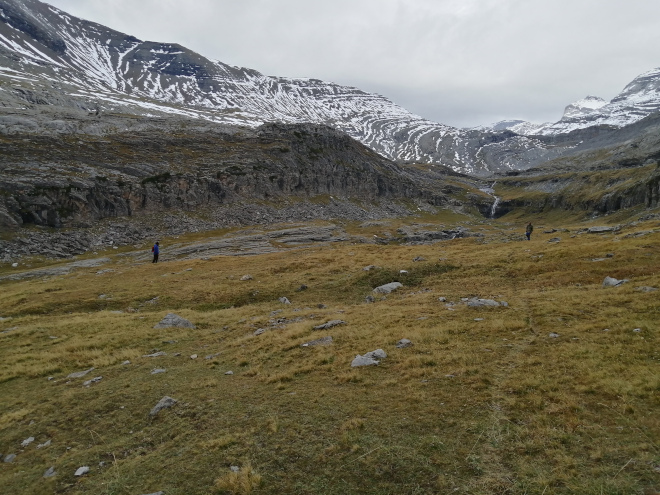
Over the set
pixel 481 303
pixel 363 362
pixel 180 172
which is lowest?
pixel 363 362

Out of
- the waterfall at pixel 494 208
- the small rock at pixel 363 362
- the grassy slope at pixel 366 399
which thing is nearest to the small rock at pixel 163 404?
the grassy slope at pixel 366 399

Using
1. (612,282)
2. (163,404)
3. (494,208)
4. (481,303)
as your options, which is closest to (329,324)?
(481,303)

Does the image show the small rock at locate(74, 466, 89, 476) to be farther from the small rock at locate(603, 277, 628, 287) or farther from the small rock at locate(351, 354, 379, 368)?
the small rock at locate(603, 277, 628, 287)

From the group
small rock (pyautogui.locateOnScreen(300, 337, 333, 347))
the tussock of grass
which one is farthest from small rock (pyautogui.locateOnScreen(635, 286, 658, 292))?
the tussock of grass

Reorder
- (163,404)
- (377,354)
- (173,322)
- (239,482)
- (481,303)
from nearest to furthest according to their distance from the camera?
1. (239,482)
2. (163,404)
3. (377,354)
4. (481,303)
5. (173,322)

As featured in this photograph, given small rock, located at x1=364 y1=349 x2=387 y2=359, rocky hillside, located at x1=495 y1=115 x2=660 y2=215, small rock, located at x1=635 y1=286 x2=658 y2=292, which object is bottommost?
small rock, located at x1=364 y1=349 x2=387 y2=359

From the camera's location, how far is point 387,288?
3247 centimetres

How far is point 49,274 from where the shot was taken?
5256 cm

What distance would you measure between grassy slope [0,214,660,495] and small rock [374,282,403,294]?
12.2 feet

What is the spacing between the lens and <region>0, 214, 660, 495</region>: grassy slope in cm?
955

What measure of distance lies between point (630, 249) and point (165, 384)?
37.8 meters

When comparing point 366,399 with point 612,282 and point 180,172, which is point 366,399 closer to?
point 612,282

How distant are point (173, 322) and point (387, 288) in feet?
57.8

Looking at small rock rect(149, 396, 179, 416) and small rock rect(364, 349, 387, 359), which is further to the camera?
small rock rect(364, 349, 387, 359)
